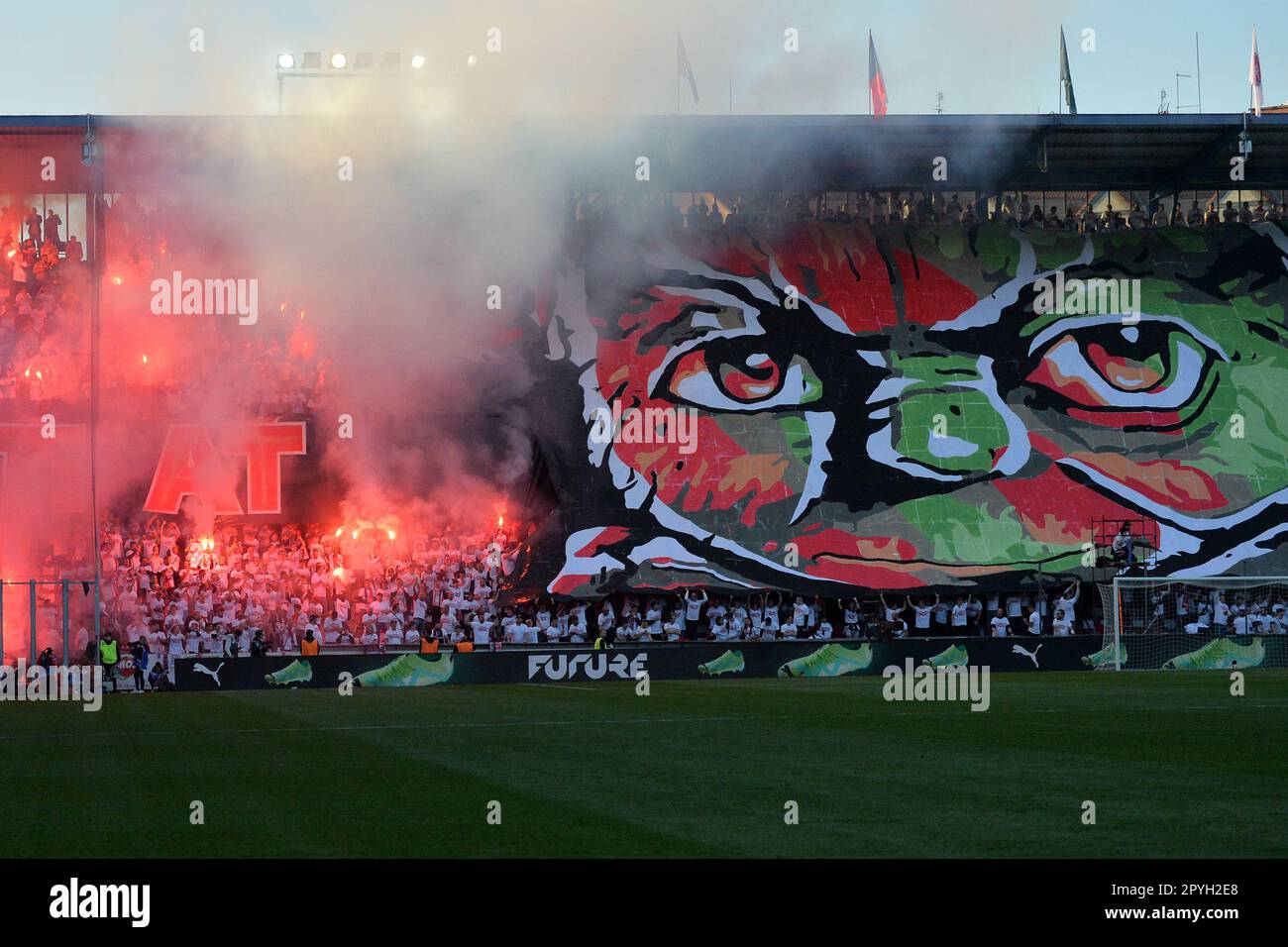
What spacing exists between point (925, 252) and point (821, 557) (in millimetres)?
10167

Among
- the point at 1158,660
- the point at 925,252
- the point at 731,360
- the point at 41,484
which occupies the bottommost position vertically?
the point at 1158,660

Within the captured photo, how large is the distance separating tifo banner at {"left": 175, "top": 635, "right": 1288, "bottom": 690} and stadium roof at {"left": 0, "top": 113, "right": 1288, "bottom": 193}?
16.0m

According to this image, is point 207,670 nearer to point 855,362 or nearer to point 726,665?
point 726,665

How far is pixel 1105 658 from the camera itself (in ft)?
115

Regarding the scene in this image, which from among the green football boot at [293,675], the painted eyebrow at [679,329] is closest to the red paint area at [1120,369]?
the painted eyebrow at [679,329]

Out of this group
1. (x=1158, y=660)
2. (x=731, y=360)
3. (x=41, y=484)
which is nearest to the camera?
(x=1158, y=660)

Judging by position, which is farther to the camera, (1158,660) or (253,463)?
(253,463)

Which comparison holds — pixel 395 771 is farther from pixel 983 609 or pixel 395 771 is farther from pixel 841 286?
pixel 841 286

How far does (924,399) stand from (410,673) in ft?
59.6

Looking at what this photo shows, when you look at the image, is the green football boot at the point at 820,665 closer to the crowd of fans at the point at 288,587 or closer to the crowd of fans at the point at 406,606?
the crowd of fans at the point at 406,606

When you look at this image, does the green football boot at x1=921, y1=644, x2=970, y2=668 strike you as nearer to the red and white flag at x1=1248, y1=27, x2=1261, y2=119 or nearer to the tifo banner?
the tifo banner

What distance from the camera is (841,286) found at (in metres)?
46.4

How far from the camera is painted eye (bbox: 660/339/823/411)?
44562mm
